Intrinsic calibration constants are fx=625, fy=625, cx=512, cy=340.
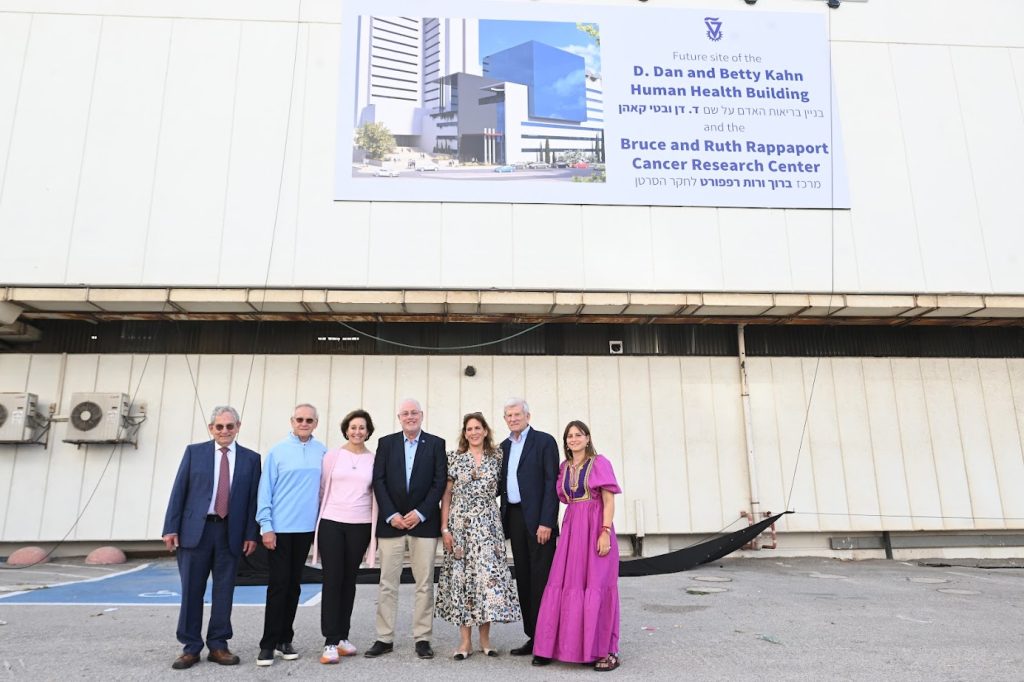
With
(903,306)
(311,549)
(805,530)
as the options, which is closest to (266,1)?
(311,549)

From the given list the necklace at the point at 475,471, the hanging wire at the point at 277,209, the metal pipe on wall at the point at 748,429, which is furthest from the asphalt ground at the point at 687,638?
the hanging wire at the point at 277,209

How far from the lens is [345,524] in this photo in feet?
13.0

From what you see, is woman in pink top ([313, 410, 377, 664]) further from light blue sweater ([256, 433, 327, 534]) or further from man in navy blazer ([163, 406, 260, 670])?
man in navy blazer ([163, 406, 260, 670])

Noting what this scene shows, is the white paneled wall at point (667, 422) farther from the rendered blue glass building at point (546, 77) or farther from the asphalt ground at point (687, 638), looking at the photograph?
the rendered blue glass building at point (546, 77)

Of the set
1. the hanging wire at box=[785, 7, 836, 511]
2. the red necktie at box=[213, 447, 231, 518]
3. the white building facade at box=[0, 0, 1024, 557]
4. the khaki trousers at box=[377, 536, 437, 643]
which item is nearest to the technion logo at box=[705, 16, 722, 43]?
the white building facade at box=[0, 0, 1024, 557]

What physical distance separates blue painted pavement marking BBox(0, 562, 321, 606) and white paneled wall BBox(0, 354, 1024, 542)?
5.80ft

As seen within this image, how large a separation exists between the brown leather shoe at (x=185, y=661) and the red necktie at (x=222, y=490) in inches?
30.5

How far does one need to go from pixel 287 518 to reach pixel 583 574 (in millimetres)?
1859

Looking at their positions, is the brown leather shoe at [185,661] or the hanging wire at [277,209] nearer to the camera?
the brown leather shoe at [185,661]

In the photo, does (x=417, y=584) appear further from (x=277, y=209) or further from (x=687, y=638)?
(x=277, y=209)

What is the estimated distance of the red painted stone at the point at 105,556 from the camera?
8539mm

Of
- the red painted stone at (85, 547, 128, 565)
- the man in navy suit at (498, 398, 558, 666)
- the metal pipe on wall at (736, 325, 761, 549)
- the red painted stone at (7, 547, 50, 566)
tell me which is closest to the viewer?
the man in navy suit at (498, 398, 558, 666)

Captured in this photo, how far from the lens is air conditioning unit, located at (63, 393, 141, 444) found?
28.4ft

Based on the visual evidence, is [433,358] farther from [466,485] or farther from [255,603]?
[466,485]
